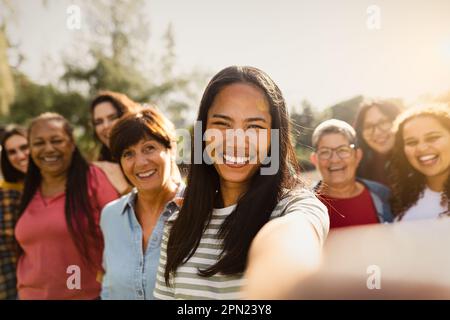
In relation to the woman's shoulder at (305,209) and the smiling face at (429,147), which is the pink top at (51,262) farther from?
the smiling face at (429,147)

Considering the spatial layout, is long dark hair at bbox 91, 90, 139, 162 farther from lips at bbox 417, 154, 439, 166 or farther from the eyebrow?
lips at bbox 417, 154, 439, 166

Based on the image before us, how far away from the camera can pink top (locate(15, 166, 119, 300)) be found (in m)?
2.43

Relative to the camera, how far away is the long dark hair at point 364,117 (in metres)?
2.76

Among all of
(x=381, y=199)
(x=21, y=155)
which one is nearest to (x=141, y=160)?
(x=381, y=199)

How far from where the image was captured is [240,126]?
135 cm

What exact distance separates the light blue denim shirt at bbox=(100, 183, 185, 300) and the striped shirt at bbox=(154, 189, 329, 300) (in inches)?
20.3

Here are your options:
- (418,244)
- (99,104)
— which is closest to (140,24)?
(99,104)

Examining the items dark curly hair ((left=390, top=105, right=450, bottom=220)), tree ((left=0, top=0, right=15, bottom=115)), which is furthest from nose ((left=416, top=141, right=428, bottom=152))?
tree ((left=0, top=0, right=15, bottom=115))

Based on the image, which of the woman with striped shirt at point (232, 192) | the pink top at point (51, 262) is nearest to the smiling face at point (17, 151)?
the pink top at point (51, 262)

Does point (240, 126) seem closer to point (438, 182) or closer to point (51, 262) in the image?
point (438, 182)

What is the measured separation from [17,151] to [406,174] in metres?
2.79

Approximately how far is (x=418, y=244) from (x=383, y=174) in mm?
857

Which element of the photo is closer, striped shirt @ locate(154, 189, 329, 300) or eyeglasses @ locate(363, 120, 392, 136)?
striped shirt @ locate(154, 189, 329, 300)

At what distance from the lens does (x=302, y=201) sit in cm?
120
